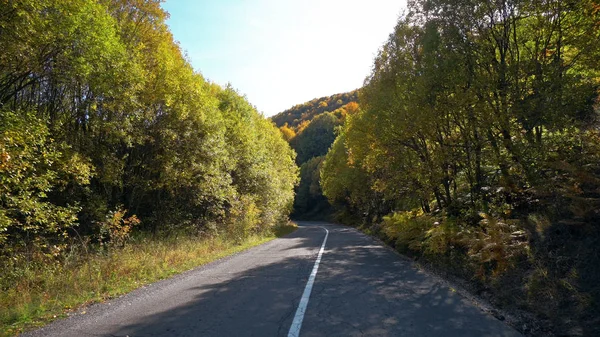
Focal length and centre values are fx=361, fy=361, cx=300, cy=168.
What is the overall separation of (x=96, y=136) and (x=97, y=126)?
0.94m

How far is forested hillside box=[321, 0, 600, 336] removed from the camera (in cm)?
662

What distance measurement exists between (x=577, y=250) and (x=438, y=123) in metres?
7.63

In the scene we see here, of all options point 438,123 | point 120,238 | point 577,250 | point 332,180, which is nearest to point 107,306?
point 120,238

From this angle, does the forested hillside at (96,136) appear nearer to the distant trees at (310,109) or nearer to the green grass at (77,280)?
the green grass at (77,280)

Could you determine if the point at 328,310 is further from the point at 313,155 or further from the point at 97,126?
the point at 313,155

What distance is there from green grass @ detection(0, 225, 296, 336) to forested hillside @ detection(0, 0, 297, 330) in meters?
0.23

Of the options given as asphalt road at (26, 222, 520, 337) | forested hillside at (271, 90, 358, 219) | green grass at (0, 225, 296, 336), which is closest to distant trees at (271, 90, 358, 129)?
forested hillside at (271, 90, 358, 219)

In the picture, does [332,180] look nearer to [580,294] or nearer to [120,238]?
[120,238]

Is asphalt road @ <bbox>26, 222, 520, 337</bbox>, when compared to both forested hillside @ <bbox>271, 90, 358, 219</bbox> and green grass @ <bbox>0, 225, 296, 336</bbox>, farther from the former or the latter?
forested hillside @ <bbox>271, 90, 358, 219</bbox>

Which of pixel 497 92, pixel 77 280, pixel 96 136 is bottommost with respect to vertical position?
pixel 77 280

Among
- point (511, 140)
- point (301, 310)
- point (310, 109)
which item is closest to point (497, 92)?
point (511, 140)

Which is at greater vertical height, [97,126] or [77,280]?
[97,126]

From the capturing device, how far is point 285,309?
243 inches

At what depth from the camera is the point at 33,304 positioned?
705 centimetres
